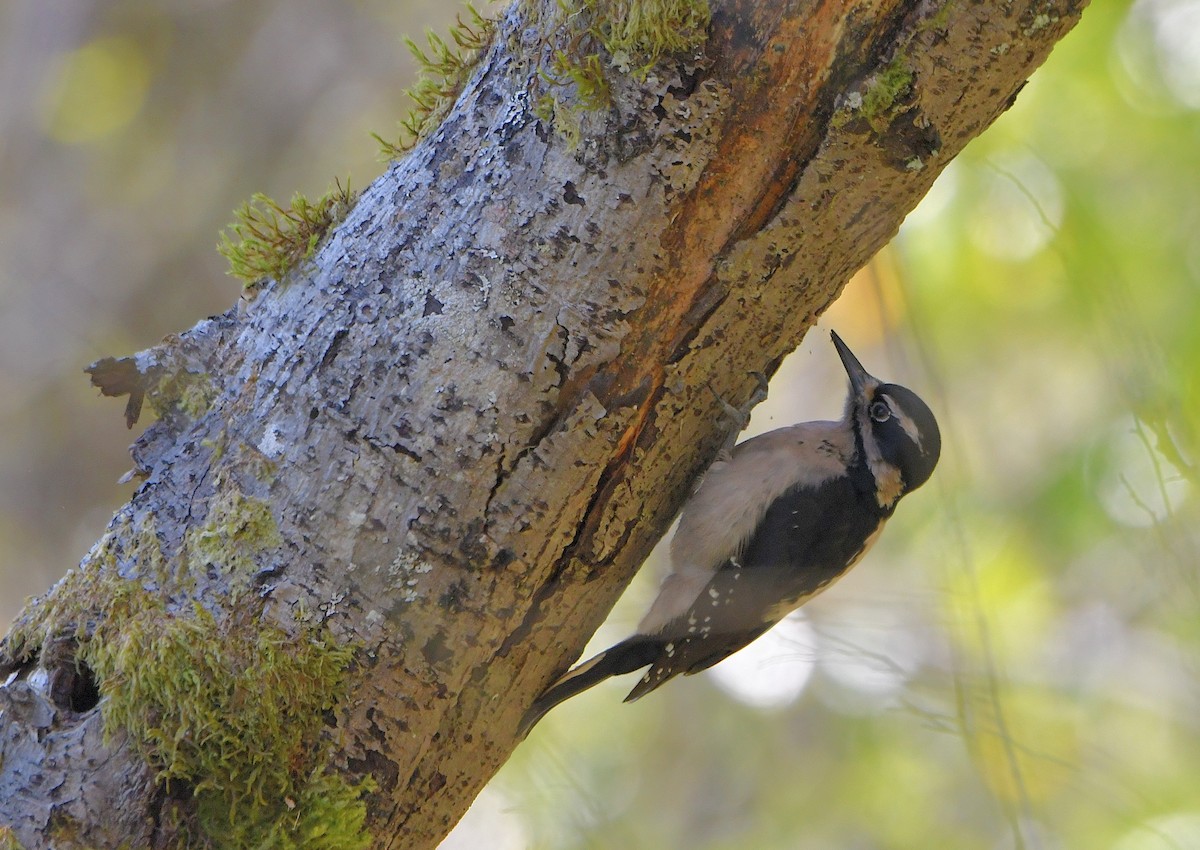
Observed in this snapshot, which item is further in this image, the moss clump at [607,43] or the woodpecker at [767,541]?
the woodpecker at [767,541]

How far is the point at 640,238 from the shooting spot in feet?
6.64

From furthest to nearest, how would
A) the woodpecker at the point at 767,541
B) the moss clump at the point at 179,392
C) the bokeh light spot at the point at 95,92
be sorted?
the bokeh light spot at the point at 95,92 → the woodpecker at the point at 767,541 → the moss clump at the point at 179,392

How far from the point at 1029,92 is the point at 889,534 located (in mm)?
2616

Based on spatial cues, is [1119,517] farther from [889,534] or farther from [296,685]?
[296,685]

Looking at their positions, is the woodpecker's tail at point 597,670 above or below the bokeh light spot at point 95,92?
below

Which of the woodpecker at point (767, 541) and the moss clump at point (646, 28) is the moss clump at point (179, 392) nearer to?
the moss clump at point (646, 28)

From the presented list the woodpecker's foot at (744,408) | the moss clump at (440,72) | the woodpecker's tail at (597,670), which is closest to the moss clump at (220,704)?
the woodpecker's tail at (597,670)

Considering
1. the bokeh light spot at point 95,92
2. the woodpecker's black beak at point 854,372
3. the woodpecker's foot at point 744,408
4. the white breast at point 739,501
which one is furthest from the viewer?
the bokeh light spot at point 95,92

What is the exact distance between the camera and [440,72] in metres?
2.34

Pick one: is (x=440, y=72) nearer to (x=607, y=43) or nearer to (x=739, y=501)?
(x=607, y=43)

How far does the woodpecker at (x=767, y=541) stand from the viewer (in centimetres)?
330

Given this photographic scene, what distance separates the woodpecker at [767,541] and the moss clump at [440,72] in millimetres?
1493

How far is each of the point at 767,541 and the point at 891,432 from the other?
611mm

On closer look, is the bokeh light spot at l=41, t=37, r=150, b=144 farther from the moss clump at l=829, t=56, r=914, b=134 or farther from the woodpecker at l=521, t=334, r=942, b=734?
the moss clump at l=829, t=56, r=914, b=134
